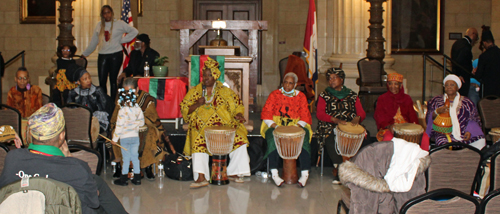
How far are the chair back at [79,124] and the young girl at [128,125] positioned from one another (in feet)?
0.97

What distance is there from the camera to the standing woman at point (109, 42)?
279 inches

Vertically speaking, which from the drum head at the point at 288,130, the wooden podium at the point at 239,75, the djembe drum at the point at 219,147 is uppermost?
the wooden podium at the point at 239,75

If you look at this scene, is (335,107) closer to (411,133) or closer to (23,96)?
(411,133)

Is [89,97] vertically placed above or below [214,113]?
above

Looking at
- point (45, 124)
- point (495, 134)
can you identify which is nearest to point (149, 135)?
point (45, 124)

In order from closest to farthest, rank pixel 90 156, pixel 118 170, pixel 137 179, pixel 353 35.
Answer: pixel 90 156 < pixel 137 179 < pixel 118 170 < pixel 353 35

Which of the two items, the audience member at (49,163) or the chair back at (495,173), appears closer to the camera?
the audience member at (49,163)

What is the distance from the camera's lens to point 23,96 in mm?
5855

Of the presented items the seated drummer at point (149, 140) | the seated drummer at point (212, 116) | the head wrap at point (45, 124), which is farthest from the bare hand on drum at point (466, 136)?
the head wrap at point (45, 124)

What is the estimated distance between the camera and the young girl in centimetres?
509

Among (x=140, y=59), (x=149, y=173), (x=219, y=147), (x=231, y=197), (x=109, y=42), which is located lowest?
(x=231, y=197)

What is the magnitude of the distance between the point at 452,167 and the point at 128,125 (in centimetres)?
319

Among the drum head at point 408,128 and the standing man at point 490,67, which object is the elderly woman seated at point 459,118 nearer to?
the drum head at point 408,128

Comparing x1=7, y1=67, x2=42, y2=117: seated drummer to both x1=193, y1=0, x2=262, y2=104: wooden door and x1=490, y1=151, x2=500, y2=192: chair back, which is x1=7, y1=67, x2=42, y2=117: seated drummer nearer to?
x1=490, y1=151, x2=500, y2=192: chair back
